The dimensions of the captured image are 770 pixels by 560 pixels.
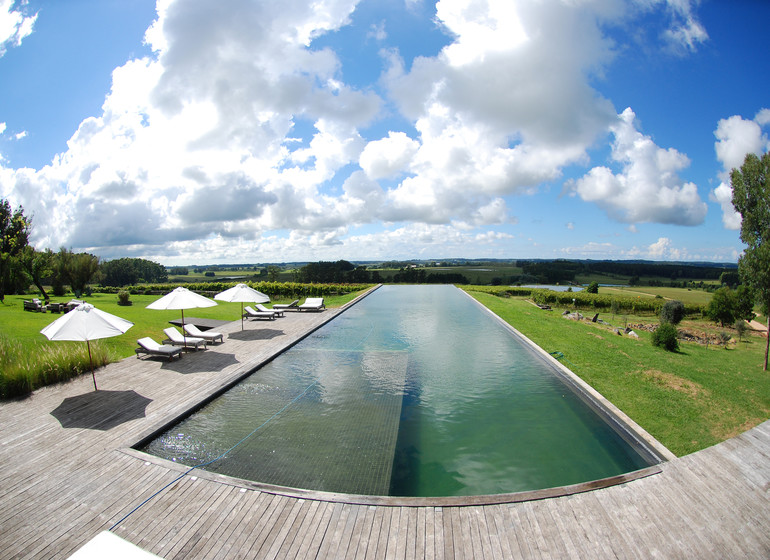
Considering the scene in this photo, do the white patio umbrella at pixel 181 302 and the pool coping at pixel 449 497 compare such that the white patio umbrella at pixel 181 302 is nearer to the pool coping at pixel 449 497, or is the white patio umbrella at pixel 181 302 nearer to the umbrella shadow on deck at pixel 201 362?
the umbrella shadow on deck at pixel 201 362

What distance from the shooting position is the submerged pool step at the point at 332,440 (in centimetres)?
443

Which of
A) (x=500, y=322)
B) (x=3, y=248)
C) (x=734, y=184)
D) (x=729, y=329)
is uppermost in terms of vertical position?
(x=734, y=184)

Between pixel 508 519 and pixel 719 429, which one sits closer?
pixel 508 519

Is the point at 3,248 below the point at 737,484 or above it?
above

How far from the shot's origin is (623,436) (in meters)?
5.68

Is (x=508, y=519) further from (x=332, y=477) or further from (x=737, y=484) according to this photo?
(x=737, y=484)

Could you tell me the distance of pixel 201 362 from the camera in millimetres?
8508

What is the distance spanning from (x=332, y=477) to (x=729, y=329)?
27010 mm

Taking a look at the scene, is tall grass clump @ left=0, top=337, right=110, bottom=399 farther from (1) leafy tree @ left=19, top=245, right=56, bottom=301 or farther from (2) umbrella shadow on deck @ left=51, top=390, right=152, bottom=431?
(1) leafy tree @ left=19, top=245, right=56, bottom=301

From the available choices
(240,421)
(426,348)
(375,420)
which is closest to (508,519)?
(375,420)

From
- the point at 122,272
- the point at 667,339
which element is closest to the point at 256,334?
the point at 667,339

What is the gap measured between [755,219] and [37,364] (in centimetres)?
1716

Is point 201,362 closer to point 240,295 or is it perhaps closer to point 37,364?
point 37,364

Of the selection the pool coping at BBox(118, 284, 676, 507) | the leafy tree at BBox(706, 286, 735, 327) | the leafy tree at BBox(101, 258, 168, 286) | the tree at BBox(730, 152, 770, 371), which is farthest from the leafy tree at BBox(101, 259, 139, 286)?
the leafy tree at BBox(706, 286, 735, 327)
